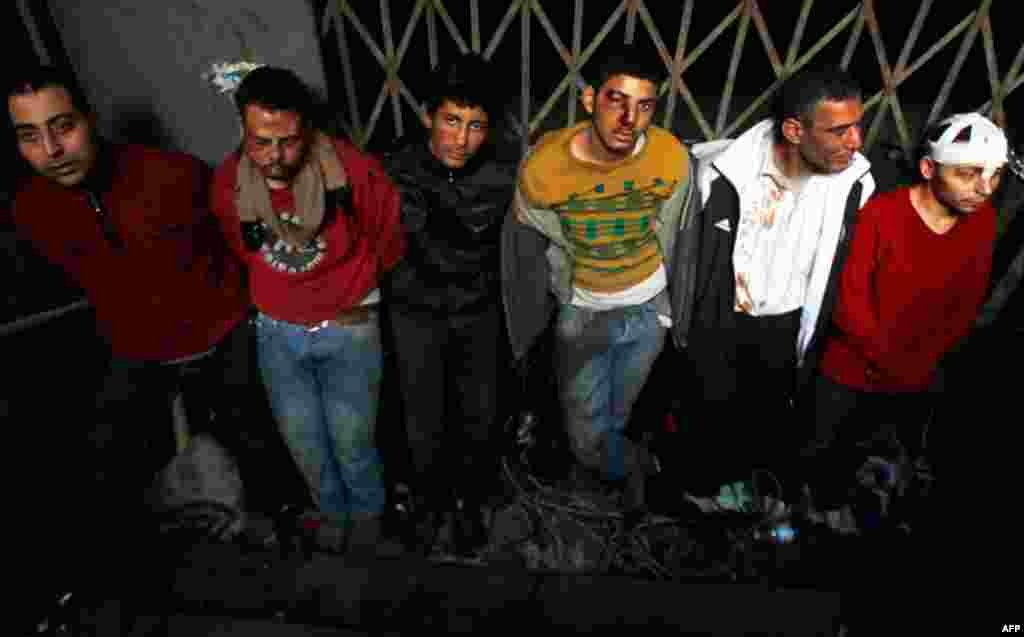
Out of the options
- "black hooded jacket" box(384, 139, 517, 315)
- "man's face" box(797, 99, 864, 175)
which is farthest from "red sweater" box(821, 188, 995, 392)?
"black hooded jacket" box(384, 139, 517, 315)

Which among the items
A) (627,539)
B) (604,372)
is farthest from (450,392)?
(627,539)

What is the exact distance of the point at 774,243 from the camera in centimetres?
315

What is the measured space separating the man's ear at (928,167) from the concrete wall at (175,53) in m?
3.26

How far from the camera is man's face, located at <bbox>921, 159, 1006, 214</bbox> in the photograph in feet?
9.23

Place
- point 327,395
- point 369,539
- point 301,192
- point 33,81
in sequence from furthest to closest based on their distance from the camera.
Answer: point 369,539
point 327,395
point 301,192
point 33,81

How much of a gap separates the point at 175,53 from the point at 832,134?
3642 millimetres

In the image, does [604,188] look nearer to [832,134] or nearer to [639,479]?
[832,134]

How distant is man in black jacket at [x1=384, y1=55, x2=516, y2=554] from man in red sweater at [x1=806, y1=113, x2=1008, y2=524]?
1.89m

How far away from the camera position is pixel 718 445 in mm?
3953

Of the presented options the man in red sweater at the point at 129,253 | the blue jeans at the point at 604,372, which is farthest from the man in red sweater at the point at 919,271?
the man in red sweater at the point at 129,253

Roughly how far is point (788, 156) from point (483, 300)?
1688mm

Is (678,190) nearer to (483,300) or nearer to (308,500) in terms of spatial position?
(483,300)

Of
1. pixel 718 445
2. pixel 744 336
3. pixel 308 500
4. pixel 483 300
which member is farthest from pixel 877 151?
pixel 308 500

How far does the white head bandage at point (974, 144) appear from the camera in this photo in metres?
2.77
